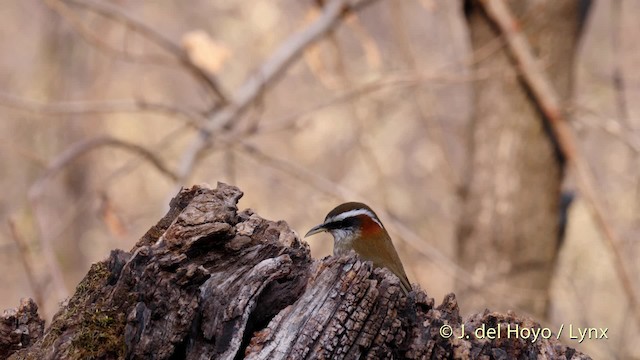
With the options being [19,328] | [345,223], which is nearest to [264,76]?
[345,223]

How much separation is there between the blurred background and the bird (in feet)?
6.10

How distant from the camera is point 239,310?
8.70 feet

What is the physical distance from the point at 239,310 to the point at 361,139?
18.0 ft

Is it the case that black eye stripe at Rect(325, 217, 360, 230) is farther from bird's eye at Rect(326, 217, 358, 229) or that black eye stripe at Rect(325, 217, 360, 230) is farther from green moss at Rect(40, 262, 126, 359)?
green moss at Rect(40, 262, 126, 359)

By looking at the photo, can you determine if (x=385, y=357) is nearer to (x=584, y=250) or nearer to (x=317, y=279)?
(x=317, y=279)

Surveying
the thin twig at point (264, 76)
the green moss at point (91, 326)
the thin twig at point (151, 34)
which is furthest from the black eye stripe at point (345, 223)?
the thin twig at point (151, 34)

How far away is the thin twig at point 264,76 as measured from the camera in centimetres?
648

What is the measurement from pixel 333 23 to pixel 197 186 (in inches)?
Answer: 175

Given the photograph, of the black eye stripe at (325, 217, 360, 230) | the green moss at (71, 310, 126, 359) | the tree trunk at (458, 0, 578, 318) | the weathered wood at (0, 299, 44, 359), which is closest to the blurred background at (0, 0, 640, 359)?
the tree trunk at (458, 0, 578, 318)

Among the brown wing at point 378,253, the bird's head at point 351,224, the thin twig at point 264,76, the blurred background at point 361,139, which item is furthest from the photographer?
the blurred background at point 361,139

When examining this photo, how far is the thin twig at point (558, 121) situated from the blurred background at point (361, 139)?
4 cm

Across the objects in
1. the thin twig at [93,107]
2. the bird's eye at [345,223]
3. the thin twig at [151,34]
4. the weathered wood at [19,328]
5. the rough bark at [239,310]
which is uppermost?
the thin twig at [151,34]

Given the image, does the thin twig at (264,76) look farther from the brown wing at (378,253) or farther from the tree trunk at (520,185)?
the brown wing at (378,253)

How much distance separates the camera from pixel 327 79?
23.8 ft
